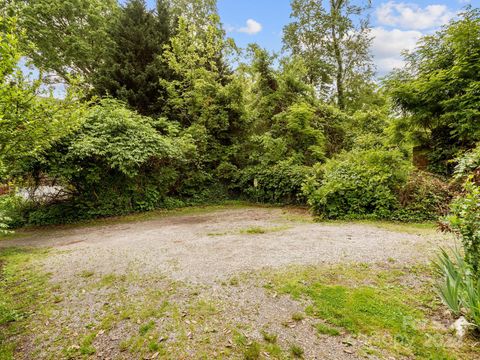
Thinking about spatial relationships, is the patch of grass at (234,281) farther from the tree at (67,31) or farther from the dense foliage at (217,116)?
the tree at (67,31)

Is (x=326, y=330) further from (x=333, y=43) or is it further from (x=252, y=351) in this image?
(x=333, y=43)

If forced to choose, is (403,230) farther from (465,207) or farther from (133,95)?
(133,95)

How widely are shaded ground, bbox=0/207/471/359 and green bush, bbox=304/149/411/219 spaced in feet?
3.32

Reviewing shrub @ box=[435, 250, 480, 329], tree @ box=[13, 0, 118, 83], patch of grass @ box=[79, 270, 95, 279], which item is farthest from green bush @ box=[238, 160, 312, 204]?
tree @ box=[13, 0, 118, 83]

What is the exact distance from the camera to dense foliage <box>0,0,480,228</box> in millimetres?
6965

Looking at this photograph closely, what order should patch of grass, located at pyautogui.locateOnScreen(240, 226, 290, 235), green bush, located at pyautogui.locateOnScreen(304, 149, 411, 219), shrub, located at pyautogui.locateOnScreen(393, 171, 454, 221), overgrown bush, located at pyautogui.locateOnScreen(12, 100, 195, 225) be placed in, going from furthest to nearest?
1. overgrown bush, located at pyautogui.locateOnScreen(12, 100, 195, 225)
2. green bush, located at pyautogui.locateOnScreen(304, 149, 411, 219)
3. shrub, located at pyautogui.locateOnScreen(393, 171, 454, 221)
4. patch of grass, located at pyautogui.locateOnScreen(240, 226, 290, 235)

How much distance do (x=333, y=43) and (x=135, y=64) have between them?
14003 mm

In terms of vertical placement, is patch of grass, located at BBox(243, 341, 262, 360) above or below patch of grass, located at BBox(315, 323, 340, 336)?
below

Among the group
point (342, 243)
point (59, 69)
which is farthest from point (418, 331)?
point (59, 69)

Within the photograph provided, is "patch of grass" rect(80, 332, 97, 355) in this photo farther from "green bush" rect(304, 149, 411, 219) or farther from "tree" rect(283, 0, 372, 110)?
"tree" rect(283, 0, 372, 110)

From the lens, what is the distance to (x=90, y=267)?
4645 millimetres

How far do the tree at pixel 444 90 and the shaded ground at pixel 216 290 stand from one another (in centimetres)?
381

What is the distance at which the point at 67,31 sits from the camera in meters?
15.4

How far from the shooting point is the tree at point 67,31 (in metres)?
14.3
